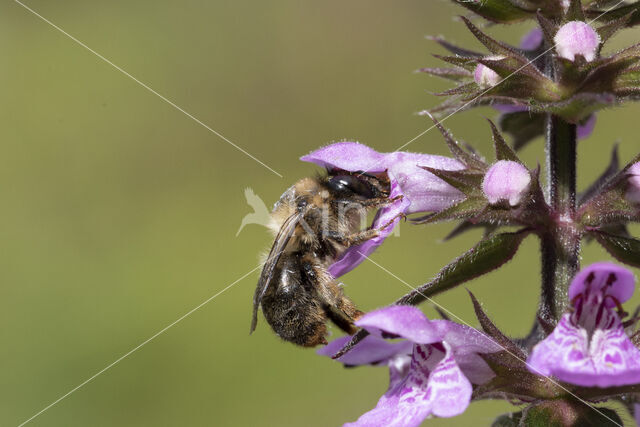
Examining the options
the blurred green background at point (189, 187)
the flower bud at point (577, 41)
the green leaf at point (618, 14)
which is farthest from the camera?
the blurred green background at point (189, 187)

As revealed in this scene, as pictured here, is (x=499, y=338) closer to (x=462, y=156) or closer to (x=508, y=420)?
(x=508, y=420)

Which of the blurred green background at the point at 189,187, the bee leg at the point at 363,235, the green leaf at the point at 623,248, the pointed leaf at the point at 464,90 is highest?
the pointed leaf at the point at 464,90

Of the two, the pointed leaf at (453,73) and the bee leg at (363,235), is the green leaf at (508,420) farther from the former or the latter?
the pointed leaf at (453,73)

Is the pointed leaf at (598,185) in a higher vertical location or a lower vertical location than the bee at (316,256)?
higher

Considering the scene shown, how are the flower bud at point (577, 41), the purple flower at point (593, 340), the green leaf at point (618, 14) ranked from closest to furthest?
1. the purple flower at point (593, 340)
2. the flower bud at point (577, 41)
3. the green leaf at point (618, 14)

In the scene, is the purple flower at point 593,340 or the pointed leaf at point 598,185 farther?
the pointed leaf at point 598,185

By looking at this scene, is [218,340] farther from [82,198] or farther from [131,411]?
[82,198]

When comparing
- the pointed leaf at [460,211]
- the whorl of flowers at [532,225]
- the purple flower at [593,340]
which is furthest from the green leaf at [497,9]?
the purple flower at [593,340]

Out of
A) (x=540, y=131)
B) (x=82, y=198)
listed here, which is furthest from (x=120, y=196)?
(x=540, y=131)

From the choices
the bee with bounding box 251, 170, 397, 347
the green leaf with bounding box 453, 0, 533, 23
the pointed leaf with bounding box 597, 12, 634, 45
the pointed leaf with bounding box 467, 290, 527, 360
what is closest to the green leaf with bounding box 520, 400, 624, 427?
the pointed leaf with bounding box 467, 290, 527, 360
